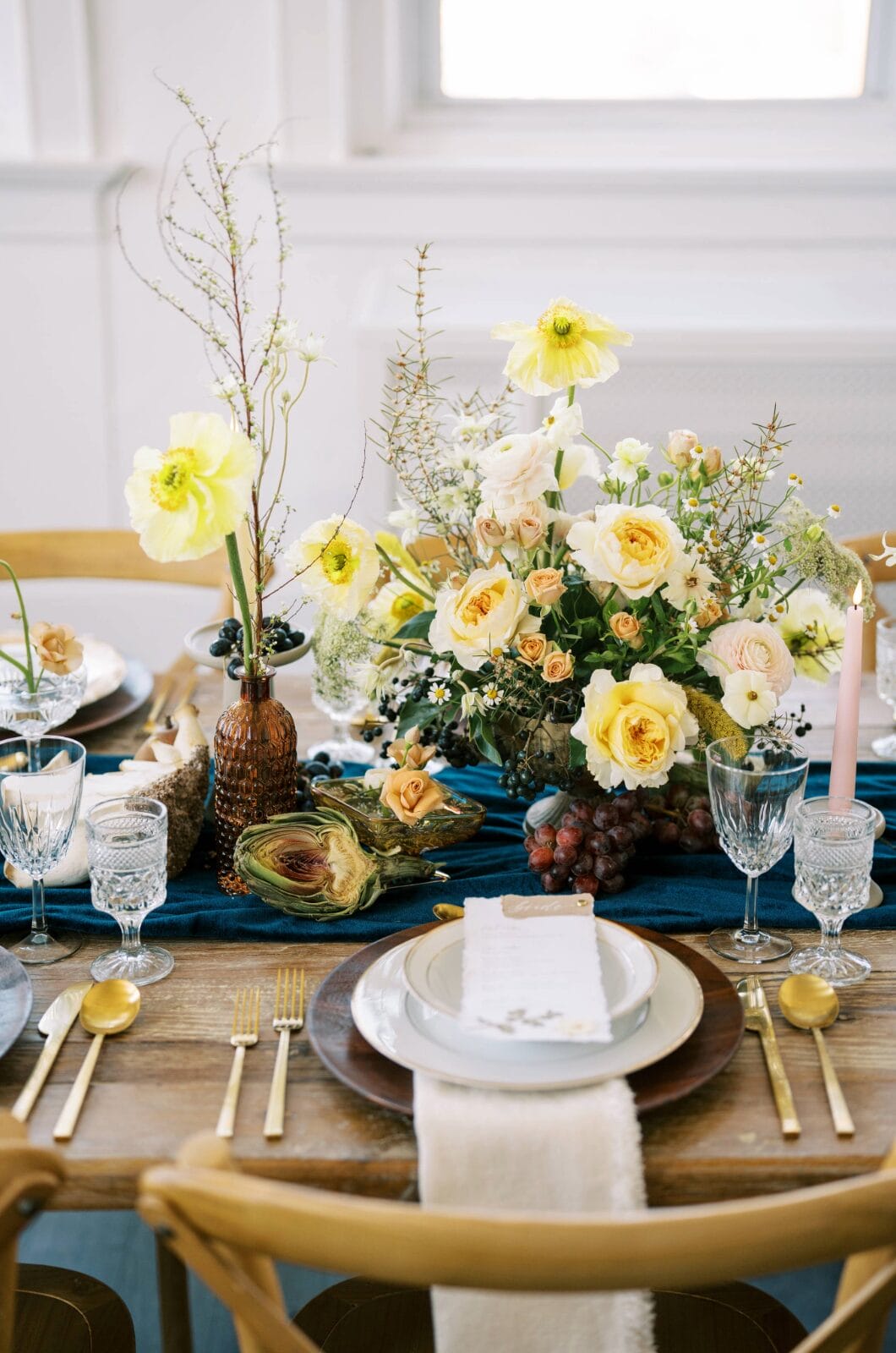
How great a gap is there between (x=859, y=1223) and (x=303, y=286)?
272cm

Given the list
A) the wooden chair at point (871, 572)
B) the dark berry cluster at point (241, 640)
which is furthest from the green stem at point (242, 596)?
the wooden chair at point (871, 572)

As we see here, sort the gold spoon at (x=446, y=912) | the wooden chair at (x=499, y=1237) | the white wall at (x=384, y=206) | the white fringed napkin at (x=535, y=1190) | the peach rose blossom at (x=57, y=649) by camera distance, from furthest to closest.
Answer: the white wall at (x=384, y=206), the peach rose blossom at (x=57, y=649), the gold spoon at (x=446, y=912), the white fringed napkin at (x=535, y=1190), the wooden chair at (x=499, y=1237)

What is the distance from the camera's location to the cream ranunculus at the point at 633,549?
1.14m

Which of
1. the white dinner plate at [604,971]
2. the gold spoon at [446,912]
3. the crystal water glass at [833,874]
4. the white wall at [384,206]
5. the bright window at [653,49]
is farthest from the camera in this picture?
the bright window at [653,49]

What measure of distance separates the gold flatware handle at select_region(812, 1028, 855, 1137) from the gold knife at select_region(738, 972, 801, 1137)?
3 centimetres

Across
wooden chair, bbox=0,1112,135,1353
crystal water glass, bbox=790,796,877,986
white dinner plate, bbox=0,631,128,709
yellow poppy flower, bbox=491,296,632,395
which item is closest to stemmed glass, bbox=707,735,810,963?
crystal water glass, bbox=790,796,877,986

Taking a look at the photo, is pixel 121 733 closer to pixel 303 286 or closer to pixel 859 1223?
Result: pixel 859 1223

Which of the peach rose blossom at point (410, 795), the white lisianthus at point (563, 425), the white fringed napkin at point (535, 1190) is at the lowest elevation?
the white fringed napkin at point (535, 1190)

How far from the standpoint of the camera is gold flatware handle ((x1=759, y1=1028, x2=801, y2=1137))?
0.91 metres

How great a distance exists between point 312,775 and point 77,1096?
1.75 ft

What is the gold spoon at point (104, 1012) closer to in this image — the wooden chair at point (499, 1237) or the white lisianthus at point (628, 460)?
the wooden chair at point (499, 1237)

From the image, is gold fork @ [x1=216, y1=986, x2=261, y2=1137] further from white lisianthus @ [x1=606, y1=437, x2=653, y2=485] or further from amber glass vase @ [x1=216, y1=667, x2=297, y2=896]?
white lisianthus @ [x1=606, y1=437, x2=653, y2=485]

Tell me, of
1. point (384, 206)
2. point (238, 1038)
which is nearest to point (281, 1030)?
point (238, 1038)

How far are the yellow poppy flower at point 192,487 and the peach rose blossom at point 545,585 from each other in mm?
252
